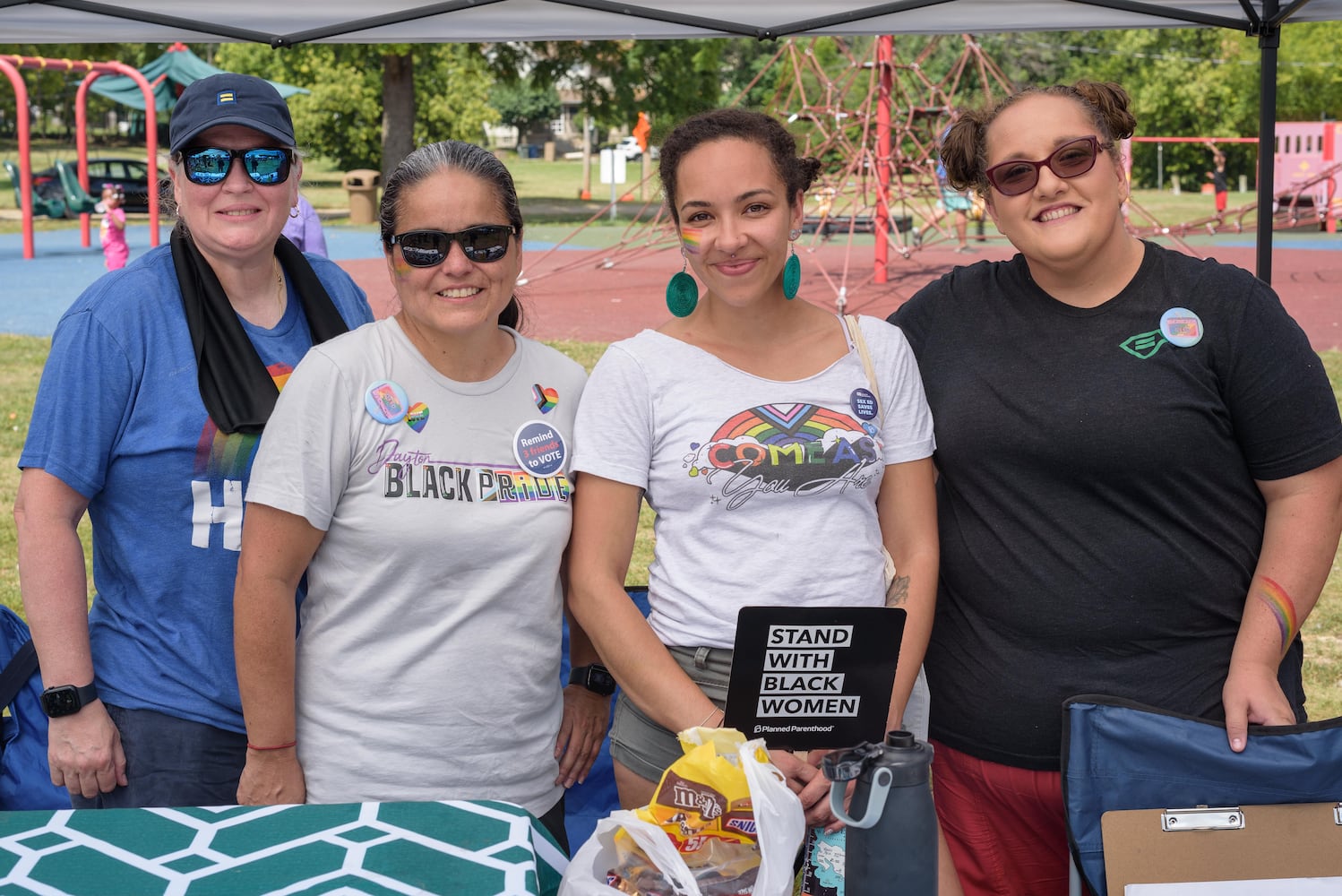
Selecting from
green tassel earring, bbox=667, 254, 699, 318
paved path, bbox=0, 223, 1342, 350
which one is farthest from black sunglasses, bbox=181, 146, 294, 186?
paved path, bbox=0, 223, 1342, 350

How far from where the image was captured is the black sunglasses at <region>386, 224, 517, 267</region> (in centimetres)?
218

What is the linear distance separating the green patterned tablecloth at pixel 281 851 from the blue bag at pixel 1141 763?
35.1 inches

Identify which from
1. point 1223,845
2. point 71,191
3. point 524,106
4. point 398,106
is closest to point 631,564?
point 1223,845

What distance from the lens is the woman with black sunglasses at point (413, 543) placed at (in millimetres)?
2115

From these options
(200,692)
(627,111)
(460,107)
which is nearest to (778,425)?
(200,692)

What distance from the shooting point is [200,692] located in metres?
2.33

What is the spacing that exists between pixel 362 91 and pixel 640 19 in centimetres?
2724

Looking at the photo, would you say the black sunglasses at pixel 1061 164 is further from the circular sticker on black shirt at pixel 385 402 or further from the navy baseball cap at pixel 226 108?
the navy baseball cap at pixel 226 108

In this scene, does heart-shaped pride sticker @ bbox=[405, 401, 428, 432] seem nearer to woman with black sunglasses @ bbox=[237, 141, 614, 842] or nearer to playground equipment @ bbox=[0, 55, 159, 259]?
woman with black sunglasses @ bbox=[237, 141, 614, 842]

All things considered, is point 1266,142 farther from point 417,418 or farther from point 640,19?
point 417,418

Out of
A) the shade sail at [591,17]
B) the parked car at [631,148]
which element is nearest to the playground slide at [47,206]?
the parked car at [631,148]

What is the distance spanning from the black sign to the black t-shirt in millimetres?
517

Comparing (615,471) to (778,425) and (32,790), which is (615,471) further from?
(32,790)

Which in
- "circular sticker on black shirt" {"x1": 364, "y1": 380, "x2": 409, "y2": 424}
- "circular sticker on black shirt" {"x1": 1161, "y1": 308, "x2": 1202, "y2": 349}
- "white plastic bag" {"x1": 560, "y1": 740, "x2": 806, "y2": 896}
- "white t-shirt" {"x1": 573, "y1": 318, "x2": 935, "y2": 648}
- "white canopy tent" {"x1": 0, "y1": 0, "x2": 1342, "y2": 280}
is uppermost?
"white canopy tent" {"x1": 0, "y1": 0, "x2": 1342, "y2": 280}
